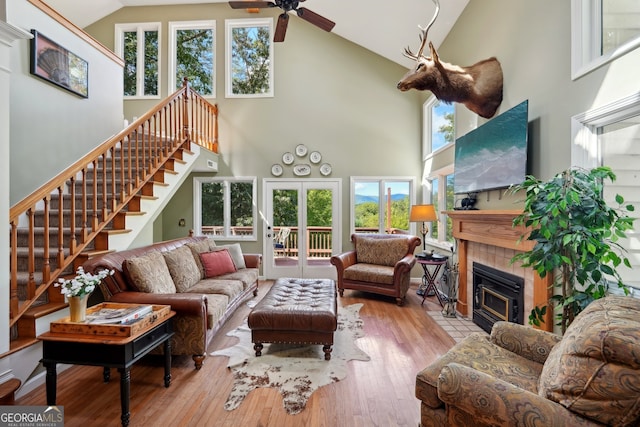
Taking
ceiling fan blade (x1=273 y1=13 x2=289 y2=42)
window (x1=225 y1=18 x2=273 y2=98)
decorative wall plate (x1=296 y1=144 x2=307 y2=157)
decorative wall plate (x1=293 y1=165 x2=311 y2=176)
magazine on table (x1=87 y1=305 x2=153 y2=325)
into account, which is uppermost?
window (x1=225 y1=18 x2=273 y2=98)

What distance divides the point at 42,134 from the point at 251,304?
3.22 meters

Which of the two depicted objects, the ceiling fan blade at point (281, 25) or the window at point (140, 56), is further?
the window at point (140, 56)

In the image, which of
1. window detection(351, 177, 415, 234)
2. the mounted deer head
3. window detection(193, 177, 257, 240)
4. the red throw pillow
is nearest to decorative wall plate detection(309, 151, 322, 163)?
window detection(351, 177, 415, 234)

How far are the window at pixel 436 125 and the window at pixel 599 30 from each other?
2246 millimetres

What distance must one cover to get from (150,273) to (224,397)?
4.26 ft

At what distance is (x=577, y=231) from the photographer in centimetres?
169

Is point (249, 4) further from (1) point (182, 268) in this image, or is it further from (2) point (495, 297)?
(2) point (495, 297)

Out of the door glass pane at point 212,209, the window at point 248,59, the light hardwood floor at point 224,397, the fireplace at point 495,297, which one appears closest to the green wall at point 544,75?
the fireplace at point 495,297

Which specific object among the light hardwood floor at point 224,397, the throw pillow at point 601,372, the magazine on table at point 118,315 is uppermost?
the throw pillow at point 601,372

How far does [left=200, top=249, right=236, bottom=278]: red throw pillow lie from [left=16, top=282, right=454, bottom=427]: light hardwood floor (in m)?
1.15

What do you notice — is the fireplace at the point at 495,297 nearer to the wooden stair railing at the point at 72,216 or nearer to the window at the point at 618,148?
the window at the point at 618,148

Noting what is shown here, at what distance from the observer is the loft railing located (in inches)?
85.4

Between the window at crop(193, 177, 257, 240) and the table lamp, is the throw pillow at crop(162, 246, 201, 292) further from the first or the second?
the table lamp

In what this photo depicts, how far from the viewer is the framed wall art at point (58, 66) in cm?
317
